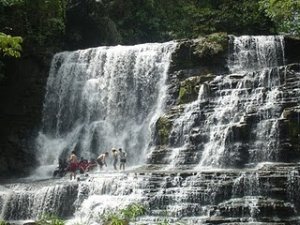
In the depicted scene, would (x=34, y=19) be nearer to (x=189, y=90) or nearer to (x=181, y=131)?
(x=189, y=90)

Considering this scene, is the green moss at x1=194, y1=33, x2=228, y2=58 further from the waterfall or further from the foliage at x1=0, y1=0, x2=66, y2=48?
the foliage at x1=0, y1=0, x2=66, y2=48

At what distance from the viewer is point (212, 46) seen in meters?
26.9

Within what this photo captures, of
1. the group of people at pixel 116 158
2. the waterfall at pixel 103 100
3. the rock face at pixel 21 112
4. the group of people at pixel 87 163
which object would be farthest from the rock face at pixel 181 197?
the rock face at pixel 21 112

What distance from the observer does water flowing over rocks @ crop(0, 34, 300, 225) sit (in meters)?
16.1

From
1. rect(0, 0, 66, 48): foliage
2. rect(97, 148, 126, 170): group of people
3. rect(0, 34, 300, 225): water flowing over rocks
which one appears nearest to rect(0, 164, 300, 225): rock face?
rect(0, 34, 300, 225): water flowing over rocks

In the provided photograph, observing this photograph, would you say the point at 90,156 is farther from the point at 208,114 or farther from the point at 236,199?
the point at 236,199

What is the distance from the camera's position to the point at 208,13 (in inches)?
1351

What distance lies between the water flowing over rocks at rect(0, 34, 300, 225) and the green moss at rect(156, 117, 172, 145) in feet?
0.15

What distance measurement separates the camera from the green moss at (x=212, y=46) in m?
26.8

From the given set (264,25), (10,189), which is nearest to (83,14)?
(264,25)

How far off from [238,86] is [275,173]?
23.2 ft

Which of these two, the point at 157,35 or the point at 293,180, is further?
the point at 157,35

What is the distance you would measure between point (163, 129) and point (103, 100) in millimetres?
5534

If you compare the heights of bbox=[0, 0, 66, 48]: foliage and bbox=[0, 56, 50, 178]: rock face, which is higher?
bbox=[0, 0, 66, 48]: foliage
